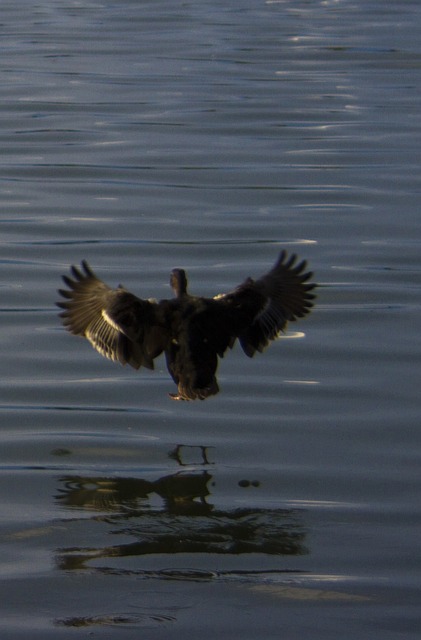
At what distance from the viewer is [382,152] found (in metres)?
15.1

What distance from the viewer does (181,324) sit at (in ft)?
25.3

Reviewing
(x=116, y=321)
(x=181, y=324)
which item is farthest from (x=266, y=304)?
(x=116, y=321)

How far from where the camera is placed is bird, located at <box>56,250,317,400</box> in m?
7.71

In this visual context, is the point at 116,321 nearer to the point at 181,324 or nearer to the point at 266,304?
the point at 181,324

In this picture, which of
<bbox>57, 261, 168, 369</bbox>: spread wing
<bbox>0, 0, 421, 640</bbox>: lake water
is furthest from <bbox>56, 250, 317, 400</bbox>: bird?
<bbox>0, 0, 421, 640</bbox>: lake water

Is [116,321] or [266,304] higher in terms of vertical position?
[266,304]

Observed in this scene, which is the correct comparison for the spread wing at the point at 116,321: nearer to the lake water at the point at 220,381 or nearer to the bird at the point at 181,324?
the bird at the point at 181,324

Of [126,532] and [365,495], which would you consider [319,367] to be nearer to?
[365,495]

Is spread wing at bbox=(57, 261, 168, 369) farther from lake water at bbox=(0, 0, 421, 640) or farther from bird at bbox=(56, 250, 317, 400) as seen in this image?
lake water at bbox=(0, 0, 421, 640)

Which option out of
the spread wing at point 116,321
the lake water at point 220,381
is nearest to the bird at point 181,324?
the spread wing at point 116,321

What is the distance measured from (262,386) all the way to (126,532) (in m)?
2.26

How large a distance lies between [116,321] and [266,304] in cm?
99

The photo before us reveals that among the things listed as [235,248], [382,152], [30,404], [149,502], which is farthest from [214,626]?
[382,152]

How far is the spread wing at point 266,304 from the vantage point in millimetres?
8055
